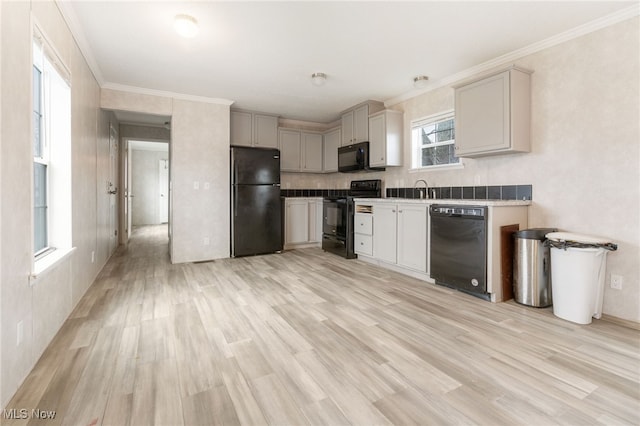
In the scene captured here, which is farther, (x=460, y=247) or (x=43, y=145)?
(x=460, y=247)

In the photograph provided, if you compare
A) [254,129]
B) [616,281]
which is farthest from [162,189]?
[616,281]

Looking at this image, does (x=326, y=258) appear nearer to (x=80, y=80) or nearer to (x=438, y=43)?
(x=438, y=43)

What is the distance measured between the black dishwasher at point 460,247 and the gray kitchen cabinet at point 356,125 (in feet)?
6.79

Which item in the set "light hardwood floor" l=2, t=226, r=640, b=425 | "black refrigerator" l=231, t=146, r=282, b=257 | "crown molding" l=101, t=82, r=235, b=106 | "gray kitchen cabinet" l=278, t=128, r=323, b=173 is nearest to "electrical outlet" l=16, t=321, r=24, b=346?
"light hardwood floor" l=2, t=226, r=640, b=425

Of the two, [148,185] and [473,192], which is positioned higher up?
[148,185]

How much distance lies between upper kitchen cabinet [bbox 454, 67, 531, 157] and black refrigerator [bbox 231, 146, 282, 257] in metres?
2.98

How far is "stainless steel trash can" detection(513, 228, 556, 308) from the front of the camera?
264 centimetres

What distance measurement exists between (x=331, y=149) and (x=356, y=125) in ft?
3.15

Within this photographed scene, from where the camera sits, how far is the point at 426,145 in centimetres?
423

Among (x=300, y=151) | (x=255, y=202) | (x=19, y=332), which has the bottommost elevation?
(x=19, y=332)

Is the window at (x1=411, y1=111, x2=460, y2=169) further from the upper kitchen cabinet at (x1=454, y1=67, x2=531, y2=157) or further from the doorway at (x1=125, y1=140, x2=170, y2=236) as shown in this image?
the doorway at (x1=125, y1=140, x2=170, y2=236)

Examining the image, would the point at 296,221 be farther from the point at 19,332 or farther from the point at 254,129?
the point at 19,332

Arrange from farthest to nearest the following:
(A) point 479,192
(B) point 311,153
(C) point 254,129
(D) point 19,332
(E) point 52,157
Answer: (B) point 311,153, (C) point 254,129, (A) point 479,192, (E) point 52,157, (D) point 19,332

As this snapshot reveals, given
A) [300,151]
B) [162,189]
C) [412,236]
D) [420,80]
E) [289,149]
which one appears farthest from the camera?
[162,189]
